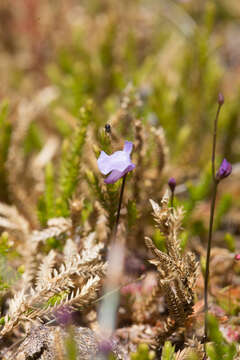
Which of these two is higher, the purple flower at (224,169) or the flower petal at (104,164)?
the purple flower at (224,169)

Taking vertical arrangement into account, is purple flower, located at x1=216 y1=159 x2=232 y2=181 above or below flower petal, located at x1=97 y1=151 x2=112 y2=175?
above

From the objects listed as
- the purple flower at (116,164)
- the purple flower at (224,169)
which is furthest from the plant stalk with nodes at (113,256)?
the purple flower at (224,169)

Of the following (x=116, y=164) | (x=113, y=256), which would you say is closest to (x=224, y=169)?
(x=116, y=164)

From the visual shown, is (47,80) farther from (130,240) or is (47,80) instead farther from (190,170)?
(130,240)

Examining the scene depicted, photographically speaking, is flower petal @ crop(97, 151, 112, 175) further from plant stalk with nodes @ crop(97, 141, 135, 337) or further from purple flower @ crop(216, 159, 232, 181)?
purple flower @ crop(216, 159, 232, 181)

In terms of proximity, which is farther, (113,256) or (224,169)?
(113,256)

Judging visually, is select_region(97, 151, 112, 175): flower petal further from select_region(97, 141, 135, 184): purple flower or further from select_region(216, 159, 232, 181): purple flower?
select_region(216, 159, 232, 181): purple flower

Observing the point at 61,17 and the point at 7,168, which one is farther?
the point at 61,17

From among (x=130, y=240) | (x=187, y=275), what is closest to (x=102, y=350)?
(x=187, y=275)

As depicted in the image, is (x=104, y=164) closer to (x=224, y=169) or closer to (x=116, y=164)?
(x=116, y=164)

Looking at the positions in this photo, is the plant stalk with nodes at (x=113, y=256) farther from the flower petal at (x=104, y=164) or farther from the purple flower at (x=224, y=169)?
the purple flower at (x=224, y=169)

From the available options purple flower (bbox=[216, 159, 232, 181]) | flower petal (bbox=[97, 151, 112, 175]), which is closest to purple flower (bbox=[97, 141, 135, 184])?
flower petal (bbox=[97, 151, 112, 175])
